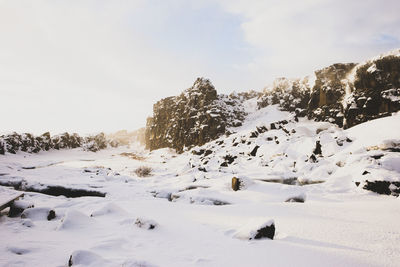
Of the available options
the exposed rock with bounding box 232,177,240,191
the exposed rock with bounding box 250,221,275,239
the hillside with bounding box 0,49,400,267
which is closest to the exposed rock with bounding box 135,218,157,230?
the hillside with bounding box 0,49,400,267

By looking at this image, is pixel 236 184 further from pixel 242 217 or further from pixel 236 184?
pixel 242 217

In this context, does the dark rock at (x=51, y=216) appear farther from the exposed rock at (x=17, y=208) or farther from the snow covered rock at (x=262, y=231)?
the snow covered rock at (x=262, y=231)

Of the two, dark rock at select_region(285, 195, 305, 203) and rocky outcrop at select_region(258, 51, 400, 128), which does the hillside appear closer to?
dark rock at select_region(285, 195, 305, 203)

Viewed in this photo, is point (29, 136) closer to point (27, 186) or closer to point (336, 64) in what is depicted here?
point (27, 186)

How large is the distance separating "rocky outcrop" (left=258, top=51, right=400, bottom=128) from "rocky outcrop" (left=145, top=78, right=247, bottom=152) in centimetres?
1777

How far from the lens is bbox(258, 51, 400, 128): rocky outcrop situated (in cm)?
2419

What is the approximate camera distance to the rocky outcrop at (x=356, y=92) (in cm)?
2419

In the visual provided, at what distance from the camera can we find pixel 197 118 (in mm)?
53125

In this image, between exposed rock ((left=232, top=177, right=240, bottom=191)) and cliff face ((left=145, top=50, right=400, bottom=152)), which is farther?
cliff face ((left=145, top=50, right=400, bottom=152))

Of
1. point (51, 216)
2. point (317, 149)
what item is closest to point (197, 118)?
point (317, 149)

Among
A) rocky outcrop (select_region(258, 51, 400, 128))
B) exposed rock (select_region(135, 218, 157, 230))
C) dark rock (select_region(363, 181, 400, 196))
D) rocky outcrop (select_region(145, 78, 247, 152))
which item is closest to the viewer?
exposed rock (select_region(135, 218, 157, 230))

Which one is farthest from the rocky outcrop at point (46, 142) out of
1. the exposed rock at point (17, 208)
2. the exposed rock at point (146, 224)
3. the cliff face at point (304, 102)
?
the exposed rock at point (146, 224)

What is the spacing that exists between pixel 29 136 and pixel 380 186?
210 feet

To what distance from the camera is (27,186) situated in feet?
42.4
